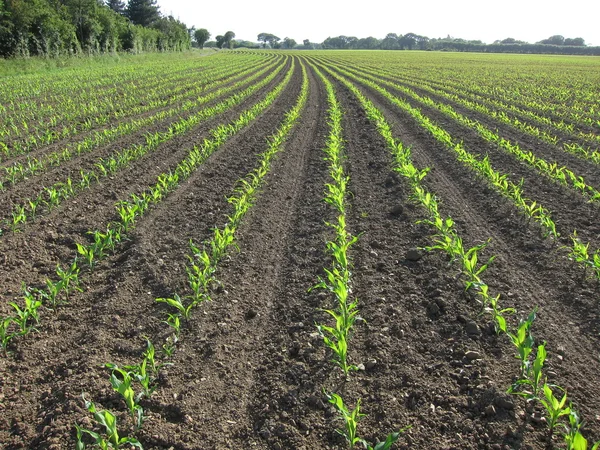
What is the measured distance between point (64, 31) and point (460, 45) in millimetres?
112041

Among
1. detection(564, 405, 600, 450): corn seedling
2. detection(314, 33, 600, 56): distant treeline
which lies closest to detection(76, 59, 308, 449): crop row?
detection(564, 405, 600, 450): corn seedling

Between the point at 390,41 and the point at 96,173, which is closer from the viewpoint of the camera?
the point at 96,173

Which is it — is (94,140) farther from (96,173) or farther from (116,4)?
(116,4)

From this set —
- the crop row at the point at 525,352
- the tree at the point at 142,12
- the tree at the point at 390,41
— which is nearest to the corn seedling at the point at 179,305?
the crop row at the point at 525,352

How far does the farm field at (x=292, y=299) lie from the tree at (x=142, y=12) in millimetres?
67724

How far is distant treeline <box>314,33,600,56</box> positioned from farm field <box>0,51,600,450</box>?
377ft

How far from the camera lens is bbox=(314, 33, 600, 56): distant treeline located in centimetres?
10257

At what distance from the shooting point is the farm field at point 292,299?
109 inches

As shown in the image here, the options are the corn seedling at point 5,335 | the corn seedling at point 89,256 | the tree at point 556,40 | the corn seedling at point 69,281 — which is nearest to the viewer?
the corn seedling at point 5,335

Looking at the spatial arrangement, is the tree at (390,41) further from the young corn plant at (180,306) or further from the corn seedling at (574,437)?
the corn seedling at (574,437)

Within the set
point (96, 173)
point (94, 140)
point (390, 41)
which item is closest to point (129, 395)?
point (96, 173)

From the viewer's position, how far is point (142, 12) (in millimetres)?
66375

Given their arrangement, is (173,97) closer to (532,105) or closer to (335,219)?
(335,219)

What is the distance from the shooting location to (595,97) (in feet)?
64.2
